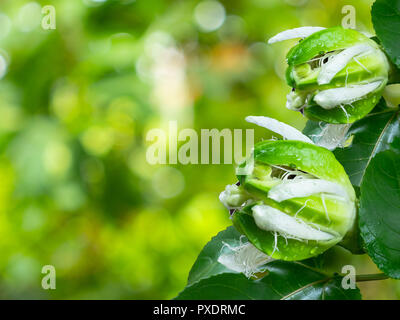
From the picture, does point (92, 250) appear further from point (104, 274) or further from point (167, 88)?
point (167, 88)

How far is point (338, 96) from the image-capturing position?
0.35m

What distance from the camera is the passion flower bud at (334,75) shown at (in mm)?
345

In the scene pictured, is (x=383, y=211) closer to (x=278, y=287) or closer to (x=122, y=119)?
(x=278, y=287)

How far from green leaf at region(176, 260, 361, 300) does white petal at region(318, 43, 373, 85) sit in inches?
4.9

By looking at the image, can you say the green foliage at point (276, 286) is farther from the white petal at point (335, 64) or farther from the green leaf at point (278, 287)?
the white petal at point (335, 64)

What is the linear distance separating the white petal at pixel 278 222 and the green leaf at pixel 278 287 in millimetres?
49

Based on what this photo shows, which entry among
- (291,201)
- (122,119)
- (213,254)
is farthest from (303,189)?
(122,119)

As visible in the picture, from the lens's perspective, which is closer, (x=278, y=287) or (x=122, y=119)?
(x=278, y=287)

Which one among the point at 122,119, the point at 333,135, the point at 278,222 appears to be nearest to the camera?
the point at 278,222

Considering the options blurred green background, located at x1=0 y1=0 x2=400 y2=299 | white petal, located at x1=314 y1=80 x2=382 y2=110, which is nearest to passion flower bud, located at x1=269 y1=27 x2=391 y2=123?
white petal, located at x1=314 y1=80 x2=382 y2=110

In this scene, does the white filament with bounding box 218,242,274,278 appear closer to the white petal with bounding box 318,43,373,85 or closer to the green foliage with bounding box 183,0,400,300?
the green foliage with bounding box 183,0,400,300

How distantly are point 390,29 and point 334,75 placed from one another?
6 centimetres
